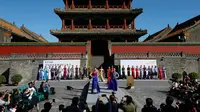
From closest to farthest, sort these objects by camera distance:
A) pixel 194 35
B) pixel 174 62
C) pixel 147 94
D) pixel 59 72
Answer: pixel 147 94 < pixel 59 72 < pixel 174 62 < pixel 194 35

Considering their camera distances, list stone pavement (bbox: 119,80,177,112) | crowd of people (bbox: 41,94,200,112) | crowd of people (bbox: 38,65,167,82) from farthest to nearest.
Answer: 1. crowd of people (bbox: 38,65,167,82)
2. stone pavement (bbox: 119,80,177,112)
3. crowd of people (bbox: 41,94,200,112)

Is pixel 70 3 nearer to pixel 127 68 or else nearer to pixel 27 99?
pixel 127 68

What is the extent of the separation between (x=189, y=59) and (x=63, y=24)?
18.9 meters

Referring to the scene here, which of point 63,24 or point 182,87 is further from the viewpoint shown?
point 63,24

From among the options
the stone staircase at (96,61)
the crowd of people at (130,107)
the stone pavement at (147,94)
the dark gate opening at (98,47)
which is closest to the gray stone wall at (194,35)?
the dark gate opening at (98,47)

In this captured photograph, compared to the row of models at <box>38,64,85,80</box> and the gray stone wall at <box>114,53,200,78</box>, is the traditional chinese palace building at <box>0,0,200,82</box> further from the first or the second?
the row of models at <box>38,64,85,80</box>

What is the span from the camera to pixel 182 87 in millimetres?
10945

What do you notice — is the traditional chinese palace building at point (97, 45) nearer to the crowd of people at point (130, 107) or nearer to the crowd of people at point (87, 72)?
the crowd of people at point (87, 72)

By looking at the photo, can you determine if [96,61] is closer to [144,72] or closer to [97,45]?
[97,45]

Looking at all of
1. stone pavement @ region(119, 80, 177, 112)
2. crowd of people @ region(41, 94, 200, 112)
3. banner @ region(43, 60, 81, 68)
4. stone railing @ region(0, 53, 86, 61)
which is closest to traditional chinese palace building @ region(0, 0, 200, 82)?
stone railing @ region(0, 53, 86, 61)

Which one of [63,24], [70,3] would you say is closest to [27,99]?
[63,24]

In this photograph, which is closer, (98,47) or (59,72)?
(59,72)

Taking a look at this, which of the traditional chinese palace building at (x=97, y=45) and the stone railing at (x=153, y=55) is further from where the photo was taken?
the stone railing at (x=153, y=55)

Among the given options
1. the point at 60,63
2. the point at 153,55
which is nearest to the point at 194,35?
the point at 153,55
